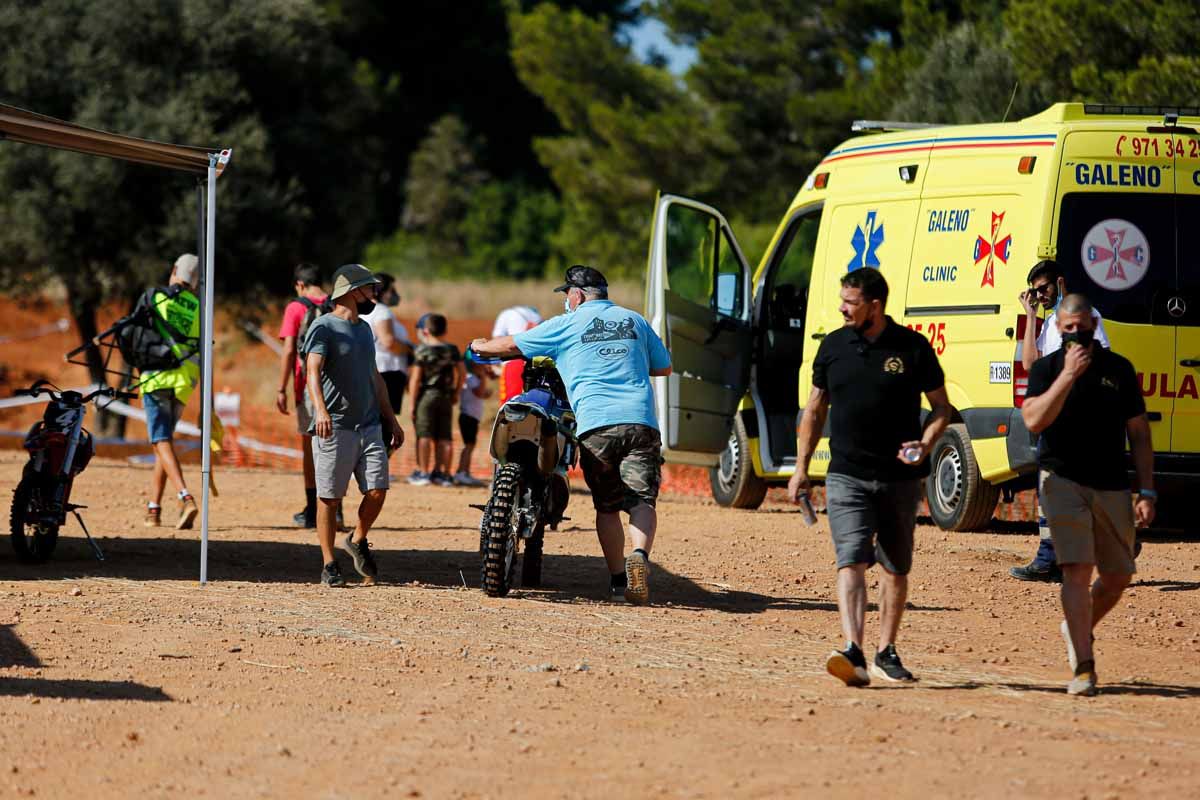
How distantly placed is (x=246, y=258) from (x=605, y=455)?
17187 millimetres

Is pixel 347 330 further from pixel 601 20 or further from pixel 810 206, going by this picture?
pixel 601 20

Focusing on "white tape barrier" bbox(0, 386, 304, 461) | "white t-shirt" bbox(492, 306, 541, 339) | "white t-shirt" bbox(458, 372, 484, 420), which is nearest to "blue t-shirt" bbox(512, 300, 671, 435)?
"white t-shirt" bbox(492, 306, 541, 339)

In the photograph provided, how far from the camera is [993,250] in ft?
40.2

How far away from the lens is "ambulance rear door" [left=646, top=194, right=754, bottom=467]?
13.4 meters

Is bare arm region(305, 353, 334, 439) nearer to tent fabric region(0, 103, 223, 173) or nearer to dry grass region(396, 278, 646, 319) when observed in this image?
tent fabric region(0, 103, 223, 173)

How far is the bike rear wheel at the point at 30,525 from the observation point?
1097cm

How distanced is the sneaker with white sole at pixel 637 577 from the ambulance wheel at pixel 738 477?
17.4ft

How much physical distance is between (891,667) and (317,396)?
12.3ft

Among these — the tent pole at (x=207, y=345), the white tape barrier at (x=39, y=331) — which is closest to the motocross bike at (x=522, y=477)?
the tent pole at (x=207, y=345)

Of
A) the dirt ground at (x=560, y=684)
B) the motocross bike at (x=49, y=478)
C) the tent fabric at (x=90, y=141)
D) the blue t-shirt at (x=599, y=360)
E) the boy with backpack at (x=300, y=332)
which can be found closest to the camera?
the dirt ground at (x=560, y=684)

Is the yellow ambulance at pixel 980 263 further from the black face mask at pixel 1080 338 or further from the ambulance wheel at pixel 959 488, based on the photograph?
the black face mask at pixel 1080 338

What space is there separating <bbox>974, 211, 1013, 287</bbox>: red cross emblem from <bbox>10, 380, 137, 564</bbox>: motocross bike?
5959 millimetres

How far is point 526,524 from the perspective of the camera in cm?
979

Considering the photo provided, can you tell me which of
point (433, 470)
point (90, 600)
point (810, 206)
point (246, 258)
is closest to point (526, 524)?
point (90, 600)
